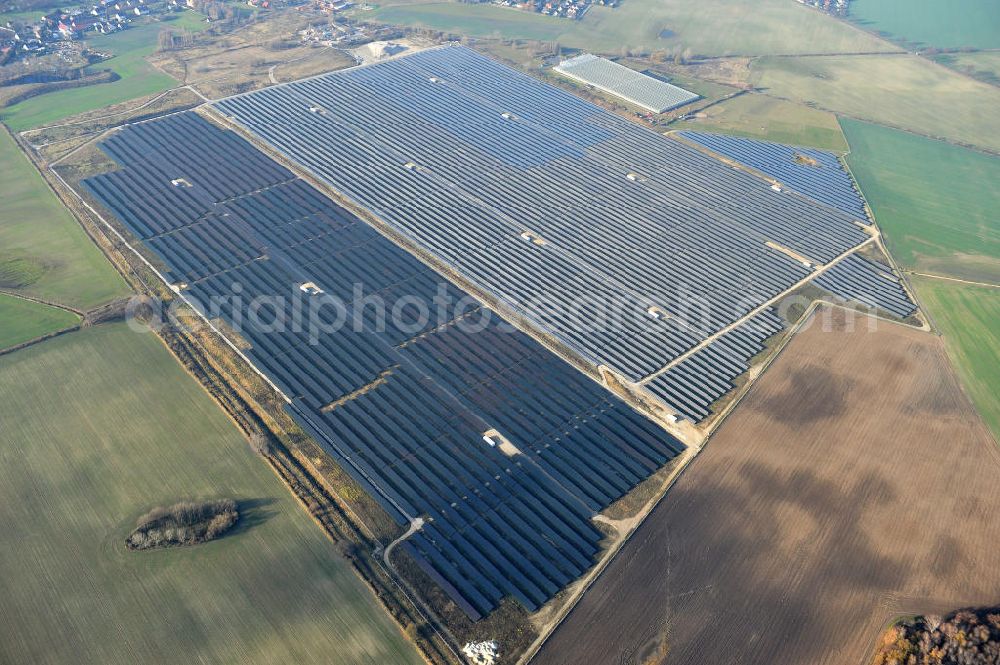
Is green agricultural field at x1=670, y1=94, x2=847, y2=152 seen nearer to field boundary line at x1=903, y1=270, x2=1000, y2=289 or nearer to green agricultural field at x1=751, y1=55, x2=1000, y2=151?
green agricultural field at x1=751, y1=55, x2=1000, y2=151

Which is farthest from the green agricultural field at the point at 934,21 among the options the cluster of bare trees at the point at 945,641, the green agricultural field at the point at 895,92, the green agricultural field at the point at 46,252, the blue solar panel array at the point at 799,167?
the green agricultural field at the point at 46,252

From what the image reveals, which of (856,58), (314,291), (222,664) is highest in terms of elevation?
(856,58)

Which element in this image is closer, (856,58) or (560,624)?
(560,624)

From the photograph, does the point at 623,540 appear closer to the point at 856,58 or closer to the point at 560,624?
the point at 560,624

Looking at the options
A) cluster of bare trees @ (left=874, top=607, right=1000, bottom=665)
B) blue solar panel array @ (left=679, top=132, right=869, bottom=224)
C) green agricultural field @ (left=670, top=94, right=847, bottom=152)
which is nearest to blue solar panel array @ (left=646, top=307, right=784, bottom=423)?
cluster of bare trees @ (left=874, top=607, right=1000, bottom=665)

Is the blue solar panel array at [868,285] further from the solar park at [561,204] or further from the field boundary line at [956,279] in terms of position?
the field boundary line at [956,279]

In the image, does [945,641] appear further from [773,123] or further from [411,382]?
[773,123]

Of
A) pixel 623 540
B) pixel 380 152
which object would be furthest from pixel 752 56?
pixel 623 540
